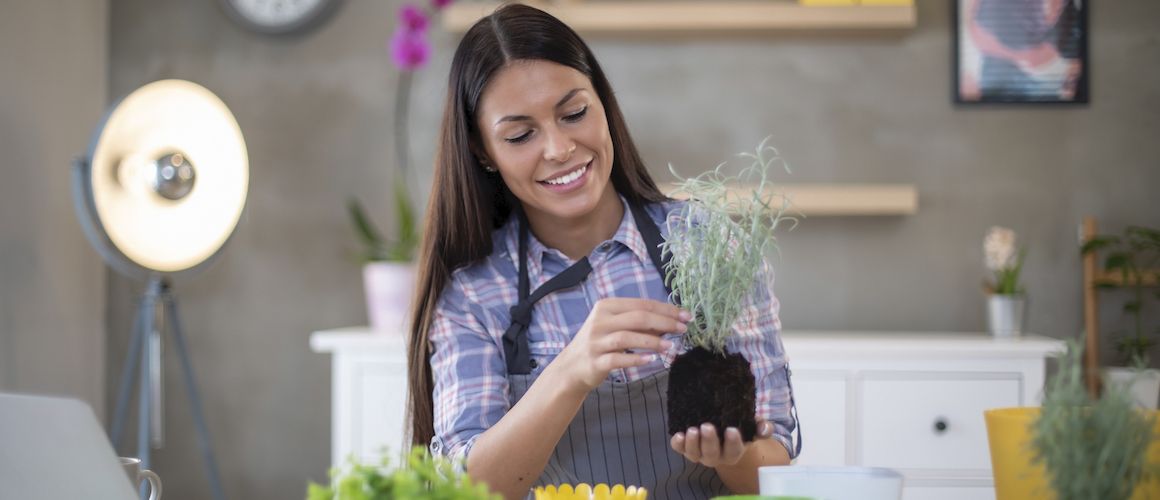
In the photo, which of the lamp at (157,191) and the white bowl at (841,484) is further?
the lamp at (157,191)

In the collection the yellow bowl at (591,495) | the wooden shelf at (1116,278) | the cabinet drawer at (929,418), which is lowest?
the cabinet drawer at (929,418)

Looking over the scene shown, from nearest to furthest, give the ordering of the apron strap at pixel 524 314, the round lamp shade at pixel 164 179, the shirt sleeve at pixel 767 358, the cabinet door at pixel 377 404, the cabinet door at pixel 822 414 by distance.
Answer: the shirt sleeve at pixel 767 358, the apron strap at pixel 524 314, the round lamp shade at pixel 164 179, the cabinet door at pixel 822 414, the cabinet door at pixel 377 404

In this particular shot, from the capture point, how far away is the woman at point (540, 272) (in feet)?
4.86

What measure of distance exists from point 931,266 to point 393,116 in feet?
5.40

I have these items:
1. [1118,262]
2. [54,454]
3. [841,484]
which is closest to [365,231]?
[1118,262]

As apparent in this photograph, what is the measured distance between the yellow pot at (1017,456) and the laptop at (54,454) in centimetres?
64

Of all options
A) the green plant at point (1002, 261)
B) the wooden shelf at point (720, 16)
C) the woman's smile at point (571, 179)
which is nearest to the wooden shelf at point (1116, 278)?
the green plant at point (1002, 261)

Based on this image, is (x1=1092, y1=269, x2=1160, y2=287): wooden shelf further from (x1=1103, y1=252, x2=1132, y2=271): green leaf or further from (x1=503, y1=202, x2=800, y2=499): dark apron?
(x1=503, y1=202, x2=800, y2=499): dark apron

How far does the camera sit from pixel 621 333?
1120 mm

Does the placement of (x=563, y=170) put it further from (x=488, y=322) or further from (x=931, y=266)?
(x=931, y=266)

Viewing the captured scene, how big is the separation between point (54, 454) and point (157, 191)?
1.98 m

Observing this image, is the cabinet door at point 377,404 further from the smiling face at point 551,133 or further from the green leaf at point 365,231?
the smiling face at point 551,133

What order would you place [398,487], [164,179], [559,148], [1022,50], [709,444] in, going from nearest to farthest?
1. [398,487]
2. [709,444]
3. [559,148]
4. [164,179]
5. [1022,50]

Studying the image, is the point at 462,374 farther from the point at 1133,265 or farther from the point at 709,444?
the point at 1133,265
